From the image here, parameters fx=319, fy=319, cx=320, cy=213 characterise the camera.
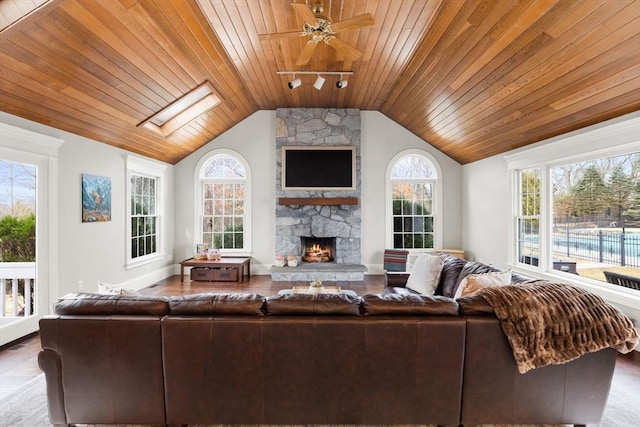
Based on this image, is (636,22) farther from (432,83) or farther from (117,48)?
(117,48)

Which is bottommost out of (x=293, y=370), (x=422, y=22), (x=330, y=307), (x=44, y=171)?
(x=293, y=370)

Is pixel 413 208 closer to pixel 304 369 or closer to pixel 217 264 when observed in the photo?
pixel 217 264

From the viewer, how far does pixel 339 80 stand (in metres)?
4.93

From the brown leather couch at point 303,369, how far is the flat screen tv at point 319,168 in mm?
4635

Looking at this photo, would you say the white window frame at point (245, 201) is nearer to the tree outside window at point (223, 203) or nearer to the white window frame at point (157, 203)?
the tree outside window at point (223, 203)

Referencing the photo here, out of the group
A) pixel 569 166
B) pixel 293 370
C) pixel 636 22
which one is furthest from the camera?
pixel 569 166

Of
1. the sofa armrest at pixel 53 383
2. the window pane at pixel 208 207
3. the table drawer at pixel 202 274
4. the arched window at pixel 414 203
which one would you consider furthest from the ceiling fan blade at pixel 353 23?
the window pane at pixel 208 207

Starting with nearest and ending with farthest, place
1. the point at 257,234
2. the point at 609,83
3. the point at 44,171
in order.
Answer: the point at 609,83 < the point at 44,171 < the point at 257,234

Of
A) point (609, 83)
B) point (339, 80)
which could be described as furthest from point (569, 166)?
point (339, 80)

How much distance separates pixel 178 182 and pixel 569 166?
668 cm

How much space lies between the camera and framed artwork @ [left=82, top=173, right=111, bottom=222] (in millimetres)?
4285

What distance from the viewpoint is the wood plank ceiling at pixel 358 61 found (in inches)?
102

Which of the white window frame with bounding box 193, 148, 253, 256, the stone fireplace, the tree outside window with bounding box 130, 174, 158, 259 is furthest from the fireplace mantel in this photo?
the tree outside window with bounding box 130, 174, 158, 259

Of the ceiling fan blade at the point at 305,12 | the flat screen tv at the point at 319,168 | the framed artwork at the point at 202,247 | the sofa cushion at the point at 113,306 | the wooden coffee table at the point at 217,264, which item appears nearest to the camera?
the sofa cushion at the point at 113,306
